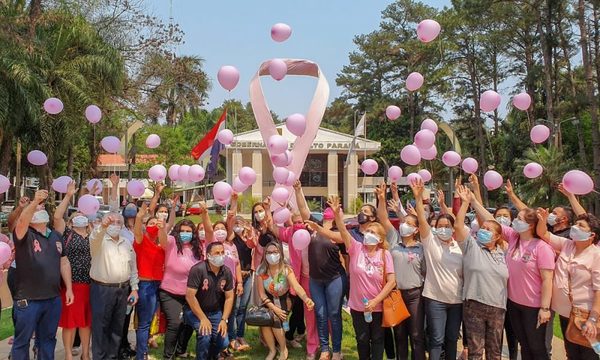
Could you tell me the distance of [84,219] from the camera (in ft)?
17.9

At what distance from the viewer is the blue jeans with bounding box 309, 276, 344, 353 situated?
575 centimetres

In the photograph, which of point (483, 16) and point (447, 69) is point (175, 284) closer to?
point (483, 16)

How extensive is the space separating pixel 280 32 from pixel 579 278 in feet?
14.8

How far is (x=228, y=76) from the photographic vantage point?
7.04 m

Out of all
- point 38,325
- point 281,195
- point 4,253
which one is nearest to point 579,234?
point 281,195

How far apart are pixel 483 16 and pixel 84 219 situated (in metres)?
26.3

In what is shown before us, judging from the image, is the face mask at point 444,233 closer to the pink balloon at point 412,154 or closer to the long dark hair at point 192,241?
the pink balloon at point 412,154

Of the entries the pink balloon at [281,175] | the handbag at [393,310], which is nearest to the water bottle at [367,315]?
the handbag at [393,310]

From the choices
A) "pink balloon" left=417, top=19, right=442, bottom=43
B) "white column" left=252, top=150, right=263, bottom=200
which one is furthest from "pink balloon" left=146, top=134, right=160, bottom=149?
"white column" left=252, top=150, right=263, bottom=200

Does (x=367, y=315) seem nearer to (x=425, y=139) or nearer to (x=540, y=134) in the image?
(x=425, y=139)

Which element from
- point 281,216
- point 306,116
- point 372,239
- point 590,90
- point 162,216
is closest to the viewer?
point 372,239

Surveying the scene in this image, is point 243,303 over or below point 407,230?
below

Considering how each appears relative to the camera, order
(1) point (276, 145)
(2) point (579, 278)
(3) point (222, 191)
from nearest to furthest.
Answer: (2) point (579, 278)
(3) point (222, 191)
(1) point (276, 145)

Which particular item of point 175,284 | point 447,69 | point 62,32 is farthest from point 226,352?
point 447,69
